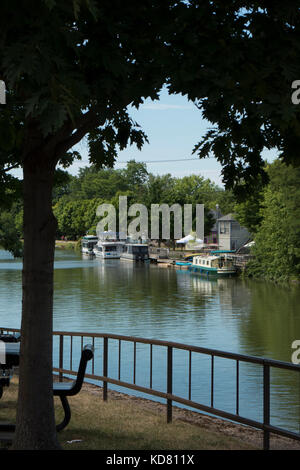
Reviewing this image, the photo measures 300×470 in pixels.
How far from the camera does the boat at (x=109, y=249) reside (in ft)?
340

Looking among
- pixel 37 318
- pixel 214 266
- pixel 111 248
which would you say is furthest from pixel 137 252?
pixel 37 318

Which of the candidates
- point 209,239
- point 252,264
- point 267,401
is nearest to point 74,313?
point 252,264

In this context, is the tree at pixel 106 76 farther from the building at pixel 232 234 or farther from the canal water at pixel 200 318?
the building at pixel 232 234

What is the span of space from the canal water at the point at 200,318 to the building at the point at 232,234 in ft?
104

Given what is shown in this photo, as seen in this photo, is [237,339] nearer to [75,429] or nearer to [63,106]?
[75,429]

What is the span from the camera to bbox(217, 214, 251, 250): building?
101125 mm

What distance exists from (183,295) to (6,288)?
14.7m

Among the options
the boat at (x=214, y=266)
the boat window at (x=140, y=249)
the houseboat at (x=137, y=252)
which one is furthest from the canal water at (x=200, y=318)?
the boat window at (x=140, y=249)

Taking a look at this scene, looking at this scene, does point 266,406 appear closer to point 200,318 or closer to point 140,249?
point 200,318

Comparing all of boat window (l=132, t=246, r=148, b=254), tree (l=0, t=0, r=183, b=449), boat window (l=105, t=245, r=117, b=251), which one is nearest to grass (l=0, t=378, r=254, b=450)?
tree (l=0, t=0, r=183, b=449)

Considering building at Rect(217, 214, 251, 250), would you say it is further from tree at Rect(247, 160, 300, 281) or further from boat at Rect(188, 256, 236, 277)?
tree at Rect(247, 160, 300, 281)

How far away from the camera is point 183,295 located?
5253 centimetres

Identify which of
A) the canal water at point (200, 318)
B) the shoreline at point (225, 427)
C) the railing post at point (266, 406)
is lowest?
the canal water at point (200, 318)

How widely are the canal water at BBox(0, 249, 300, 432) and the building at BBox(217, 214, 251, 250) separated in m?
31.6
